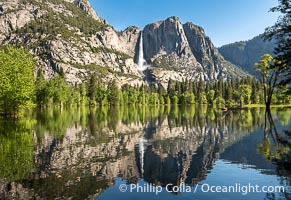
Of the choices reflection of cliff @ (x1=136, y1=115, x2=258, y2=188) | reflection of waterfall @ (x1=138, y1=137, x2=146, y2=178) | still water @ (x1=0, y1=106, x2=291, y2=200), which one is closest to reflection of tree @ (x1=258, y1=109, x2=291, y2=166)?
still water @ (x1=0, y1=106, x2=291, y2=200)

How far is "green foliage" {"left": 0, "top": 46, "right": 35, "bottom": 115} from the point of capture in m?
65.2

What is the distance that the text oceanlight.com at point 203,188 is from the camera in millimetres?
16844

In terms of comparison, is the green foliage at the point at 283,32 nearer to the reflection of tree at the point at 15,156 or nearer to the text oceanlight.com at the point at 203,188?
the text oceanlight.com at the point at 203,188

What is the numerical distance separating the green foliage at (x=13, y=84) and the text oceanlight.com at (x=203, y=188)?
5542 cm

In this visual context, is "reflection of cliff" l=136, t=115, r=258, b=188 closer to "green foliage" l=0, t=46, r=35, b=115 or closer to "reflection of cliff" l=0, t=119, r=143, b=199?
"reflection of cliff" l=0, t=119, r=143, b=199

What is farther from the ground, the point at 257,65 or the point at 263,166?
the point at 257,65

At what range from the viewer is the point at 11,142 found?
1276 inches

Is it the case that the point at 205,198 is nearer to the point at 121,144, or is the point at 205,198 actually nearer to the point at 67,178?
the point at 67,178

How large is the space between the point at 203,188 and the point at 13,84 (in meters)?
60.7

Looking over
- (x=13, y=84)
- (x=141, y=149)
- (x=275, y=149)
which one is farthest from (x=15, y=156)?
(x=13, y=84)

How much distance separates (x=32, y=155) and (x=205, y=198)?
668 inches

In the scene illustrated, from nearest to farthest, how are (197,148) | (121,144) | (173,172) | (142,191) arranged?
(142,191)
(173,172)
(197,148)
(121,144)

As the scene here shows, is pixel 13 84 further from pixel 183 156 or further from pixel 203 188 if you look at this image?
pixel 203 188

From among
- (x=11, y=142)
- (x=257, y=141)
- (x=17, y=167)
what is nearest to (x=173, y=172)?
(x=17, y=167)
